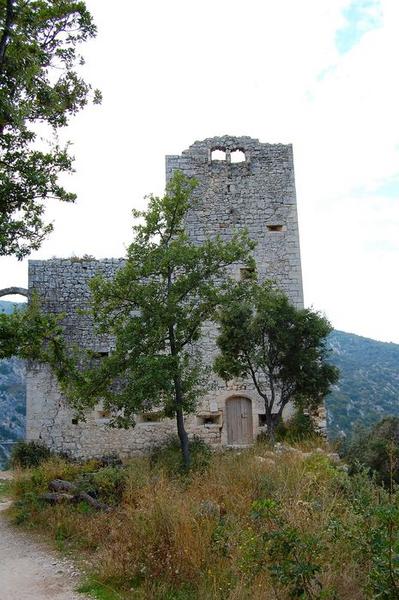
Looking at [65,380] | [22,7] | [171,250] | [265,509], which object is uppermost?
[22,7]

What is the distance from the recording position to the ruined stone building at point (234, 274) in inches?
645

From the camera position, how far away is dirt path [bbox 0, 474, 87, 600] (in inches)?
221

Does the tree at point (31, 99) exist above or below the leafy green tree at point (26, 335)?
above

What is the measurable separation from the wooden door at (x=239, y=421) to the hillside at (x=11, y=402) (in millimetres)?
18736

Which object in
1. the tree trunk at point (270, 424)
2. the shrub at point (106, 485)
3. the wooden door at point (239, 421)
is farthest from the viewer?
the wooden door at point (239, 421)

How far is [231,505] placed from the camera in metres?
6.78

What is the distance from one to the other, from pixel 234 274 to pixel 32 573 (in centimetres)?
1202

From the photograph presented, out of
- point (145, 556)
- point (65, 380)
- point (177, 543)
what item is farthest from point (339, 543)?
point (65, 380)

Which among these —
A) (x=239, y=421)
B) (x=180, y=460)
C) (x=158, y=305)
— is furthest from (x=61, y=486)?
(x=239, y=421)

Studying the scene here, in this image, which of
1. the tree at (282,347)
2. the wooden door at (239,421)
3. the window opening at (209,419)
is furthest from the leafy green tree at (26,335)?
the wooden door at (239,421)

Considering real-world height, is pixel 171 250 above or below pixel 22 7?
below

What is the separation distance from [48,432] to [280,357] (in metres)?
7.51

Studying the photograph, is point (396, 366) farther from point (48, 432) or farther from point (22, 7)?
point (22, 7)

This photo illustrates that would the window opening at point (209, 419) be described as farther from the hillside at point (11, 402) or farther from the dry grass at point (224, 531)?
the hillside at point (11, 402)
